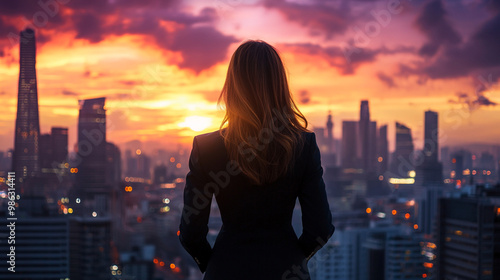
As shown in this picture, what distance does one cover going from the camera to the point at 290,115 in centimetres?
109

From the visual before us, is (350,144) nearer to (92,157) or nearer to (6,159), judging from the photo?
(92,157)

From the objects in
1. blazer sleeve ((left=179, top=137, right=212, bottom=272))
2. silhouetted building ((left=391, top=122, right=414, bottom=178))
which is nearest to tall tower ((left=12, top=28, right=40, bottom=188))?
blazer sleeve ((left=179, top=137, right=212, bottom=272))

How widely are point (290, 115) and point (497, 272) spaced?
11.7 meters

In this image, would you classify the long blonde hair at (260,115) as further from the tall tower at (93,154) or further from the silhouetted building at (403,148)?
the silhouetted building at (403,148)

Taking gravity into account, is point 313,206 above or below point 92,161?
above

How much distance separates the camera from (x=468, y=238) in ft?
39.6

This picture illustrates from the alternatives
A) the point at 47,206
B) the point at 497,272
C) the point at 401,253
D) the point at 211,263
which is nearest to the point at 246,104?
the point at 211,263

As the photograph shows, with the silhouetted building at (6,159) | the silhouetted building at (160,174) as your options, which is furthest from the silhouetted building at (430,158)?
the silhouetted building at (6,159)

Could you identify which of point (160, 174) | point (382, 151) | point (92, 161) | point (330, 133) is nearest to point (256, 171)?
point (92, 161)

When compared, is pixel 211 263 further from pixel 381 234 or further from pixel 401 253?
pixel 381 234

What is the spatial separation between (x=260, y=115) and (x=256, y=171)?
12cm

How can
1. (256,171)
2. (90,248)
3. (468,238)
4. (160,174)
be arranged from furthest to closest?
(160,174) < (90,248) < (468,238) < (256,171)

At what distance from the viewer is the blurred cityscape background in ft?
39.6

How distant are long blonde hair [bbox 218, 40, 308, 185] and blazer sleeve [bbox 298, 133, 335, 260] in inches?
1.9
